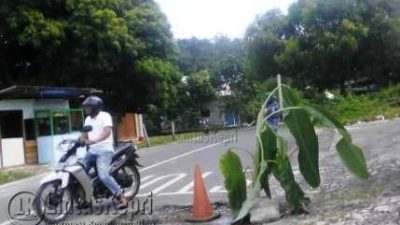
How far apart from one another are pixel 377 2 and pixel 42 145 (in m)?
24.0

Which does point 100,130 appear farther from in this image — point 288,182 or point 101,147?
point 288,182

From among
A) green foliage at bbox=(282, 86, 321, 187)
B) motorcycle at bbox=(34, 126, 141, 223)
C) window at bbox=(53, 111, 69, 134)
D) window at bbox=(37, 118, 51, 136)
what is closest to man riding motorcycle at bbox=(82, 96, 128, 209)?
motorcycle at bbox=(34, 126, 141, 223)

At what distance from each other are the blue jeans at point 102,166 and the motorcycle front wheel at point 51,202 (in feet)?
2.00

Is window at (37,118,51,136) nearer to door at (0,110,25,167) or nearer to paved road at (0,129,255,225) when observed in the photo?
door at (0,110,25,167)

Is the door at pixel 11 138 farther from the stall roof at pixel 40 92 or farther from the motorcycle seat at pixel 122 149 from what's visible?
the motorcycle seat at pixel 122 149

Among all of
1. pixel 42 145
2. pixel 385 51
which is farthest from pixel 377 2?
pixel 42 145

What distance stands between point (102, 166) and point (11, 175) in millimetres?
10794

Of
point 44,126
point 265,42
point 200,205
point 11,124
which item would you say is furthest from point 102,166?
point 265,42

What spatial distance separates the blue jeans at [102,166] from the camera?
9258 millimetres

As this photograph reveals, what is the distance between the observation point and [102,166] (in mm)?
9281

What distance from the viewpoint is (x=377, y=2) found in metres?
38.3

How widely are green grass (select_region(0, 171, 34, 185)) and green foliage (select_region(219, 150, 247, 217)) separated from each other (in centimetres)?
1123

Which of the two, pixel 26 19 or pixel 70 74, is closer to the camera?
pixel 26 19

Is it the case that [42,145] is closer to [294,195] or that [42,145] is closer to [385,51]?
[294,195]
